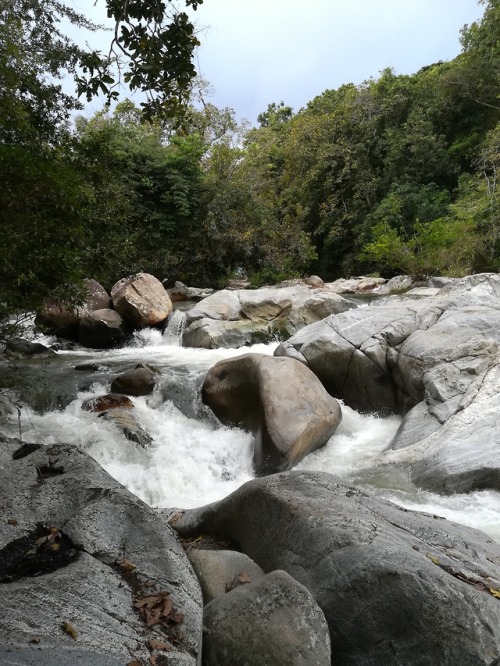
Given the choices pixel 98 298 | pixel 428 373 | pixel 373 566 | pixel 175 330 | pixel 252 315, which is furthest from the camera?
pixel 98 298

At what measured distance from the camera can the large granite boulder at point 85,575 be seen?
1.81 m

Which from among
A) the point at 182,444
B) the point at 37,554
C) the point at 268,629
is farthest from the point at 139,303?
the point at 268,629

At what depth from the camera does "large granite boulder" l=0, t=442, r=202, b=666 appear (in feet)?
5.93

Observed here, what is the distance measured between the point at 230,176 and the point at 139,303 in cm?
1059

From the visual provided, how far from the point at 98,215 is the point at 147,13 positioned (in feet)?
10.6

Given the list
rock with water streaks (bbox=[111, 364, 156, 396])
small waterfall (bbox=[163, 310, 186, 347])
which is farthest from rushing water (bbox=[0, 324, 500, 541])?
small waterfall (bbox=[163, 310, 186, 347])

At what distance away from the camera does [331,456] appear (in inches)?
289

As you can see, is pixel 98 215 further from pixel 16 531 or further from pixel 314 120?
pixel 314 120

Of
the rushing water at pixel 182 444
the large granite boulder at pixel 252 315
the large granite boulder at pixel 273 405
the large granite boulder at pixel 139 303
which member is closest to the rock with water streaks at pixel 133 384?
the rushing water at pixel 182 444

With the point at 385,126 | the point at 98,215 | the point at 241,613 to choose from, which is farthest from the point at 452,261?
the point at 241,613

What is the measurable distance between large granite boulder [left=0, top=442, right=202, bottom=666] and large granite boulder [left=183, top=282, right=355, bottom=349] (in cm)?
921

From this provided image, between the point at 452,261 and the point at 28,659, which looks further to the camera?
the point at 452,261

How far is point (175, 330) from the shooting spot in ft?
43.8

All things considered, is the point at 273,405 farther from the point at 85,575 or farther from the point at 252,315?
the point at 252,315
